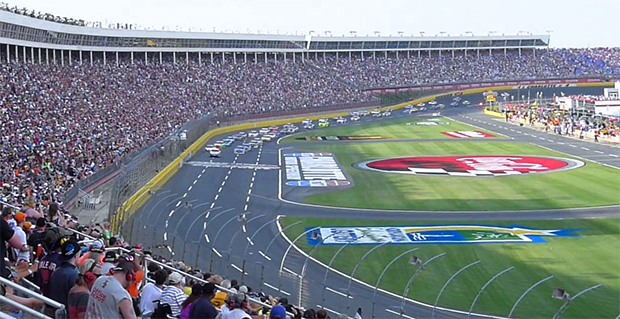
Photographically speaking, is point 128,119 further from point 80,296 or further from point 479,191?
point 80,296

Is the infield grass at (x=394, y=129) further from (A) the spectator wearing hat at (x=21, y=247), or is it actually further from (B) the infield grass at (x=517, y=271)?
(A) the spectator wearing hat at (x=21, y=247)

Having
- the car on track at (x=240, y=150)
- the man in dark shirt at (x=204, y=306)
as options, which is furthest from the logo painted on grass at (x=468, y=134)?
the man in dark shirt at (x=204, y=306)

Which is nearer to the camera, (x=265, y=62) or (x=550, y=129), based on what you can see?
(x=550, y=129)

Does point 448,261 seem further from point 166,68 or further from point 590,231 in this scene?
point 166,68

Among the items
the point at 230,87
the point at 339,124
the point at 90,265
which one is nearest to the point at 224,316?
the point at 90,265

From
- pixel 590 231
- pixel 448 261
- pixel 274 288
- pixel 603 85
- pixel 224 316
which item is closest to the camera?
pixel 224 316

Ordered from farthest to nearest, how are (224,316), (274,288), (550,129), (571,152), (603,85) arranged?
1. (603,85)
2. (550,129)
3. (571,152)
4. (274,288)
5. (224,316)
